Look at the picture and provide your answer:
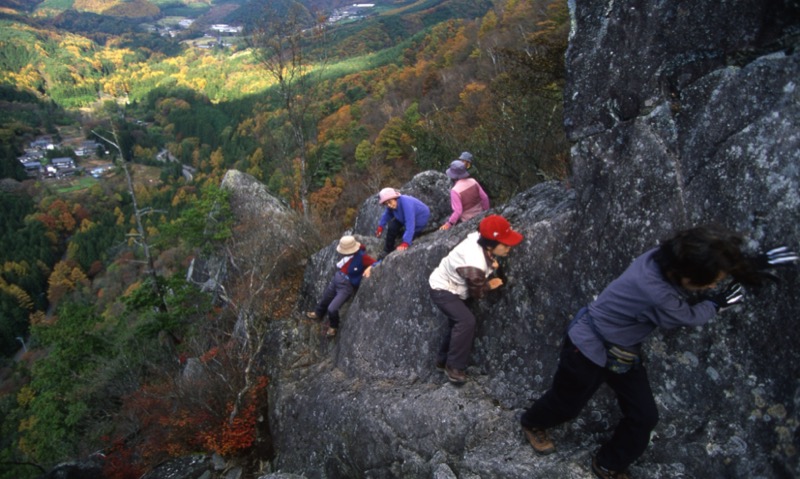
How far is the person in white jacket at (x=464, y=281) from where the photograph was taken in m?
5.37

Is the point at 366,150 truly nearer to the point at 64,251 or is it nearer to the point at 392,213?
the point at 392,213

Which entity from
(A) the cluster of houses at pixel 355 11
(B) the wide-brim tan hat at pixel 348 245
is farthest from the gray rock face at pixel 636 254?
(A) the cluster of houses at pixel 355 11

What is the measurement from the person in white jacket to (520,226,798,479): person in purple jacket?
1.34 metres

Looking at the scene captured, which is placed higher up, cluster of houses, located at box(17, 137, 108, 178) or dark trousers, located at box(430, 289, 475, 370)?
dark trousers, located at box(430, 289, 475, 370)

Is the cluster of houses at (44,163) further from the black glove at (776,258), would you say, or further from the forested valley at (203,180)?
the black glove at (776,258)

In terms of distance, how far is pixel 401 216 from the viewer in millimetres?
8570

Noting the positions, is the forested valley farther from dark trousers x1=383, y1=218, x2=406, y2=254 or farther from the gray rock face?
the gray rock face

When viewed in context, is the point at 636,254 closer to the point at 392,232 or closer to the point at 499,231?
the point at 499,231

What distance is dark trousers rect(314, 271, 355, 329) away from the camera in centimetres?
924

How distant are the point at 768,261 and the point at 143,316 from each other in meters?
20.0

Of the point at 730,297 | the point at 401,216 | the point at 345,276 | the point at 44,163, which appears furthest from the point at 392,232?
the point at 44,163

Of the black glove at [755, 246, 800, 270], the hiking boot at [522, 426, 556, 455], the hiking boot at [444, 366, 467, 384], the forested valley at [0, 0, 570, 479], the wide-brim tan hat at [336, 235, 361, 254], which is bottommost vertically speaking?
the forested valley at [0, 0, 570, 479]

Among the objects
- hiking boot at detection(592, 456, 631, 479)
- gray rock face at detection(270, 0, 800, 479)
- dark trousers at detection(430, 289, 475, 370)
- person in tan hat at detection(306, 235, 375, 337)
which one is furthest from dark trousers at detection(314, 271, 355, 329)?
hiking boot at detection(592, 456, 631, 479)

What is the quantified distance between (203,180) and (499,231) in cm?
10055
